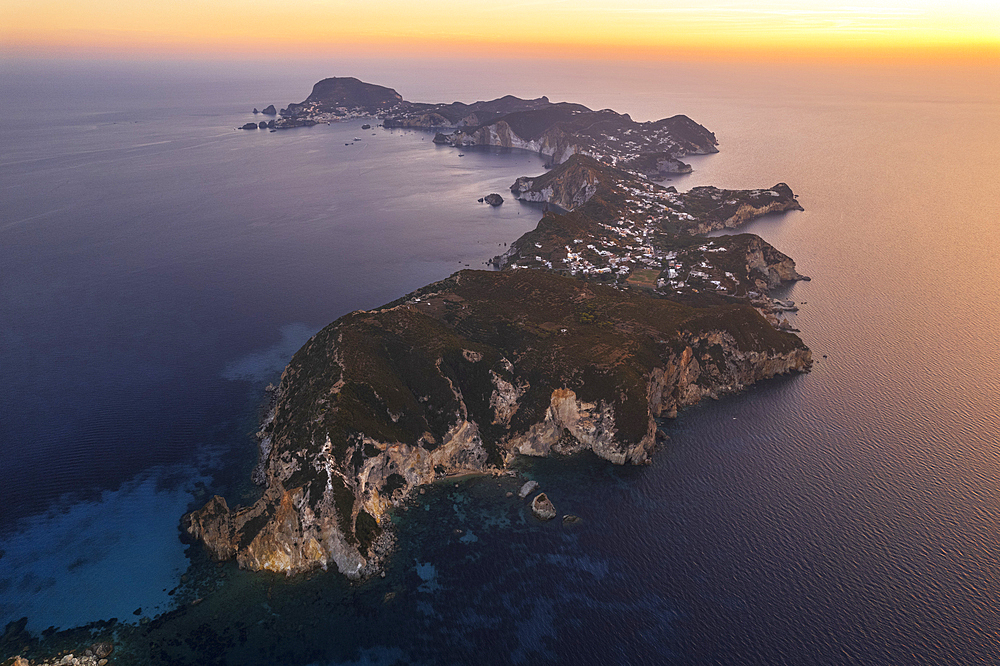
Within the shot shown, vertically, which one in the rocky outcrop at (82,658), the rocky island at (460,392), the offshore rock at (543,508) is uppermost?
the rocky island at (460,392)

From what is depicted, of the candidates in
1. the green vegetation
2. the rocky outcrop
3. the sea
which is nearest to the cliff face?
the green vegetation

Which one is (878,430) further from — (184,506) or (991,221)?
(991,221)

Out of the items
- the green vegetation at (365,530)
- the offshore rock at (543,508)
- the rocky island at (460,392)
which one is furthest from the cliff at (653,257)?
the green vegetation at (365,530)

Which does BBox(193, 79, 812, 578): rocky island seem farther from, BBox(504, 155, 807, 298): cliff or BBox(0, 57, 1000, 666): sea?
BBox(504, 155, 807, 298): cliff

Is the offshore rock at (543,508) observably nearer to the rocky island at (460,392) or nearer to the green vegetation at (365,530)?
the rocky island at (460,392)

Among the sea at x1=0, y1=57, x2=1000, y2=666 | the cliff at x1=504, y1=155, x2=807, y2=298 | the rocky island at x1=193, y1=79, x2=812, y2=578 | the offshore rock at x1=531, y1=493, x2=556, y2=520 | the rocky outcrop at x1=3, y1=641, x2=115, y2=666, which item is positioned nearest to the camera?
the rocky outcrop at x1=3, y1=641, x2=115, y2=666

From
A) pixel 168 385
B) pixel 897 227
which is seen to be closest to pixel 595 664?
pixel 168 385
